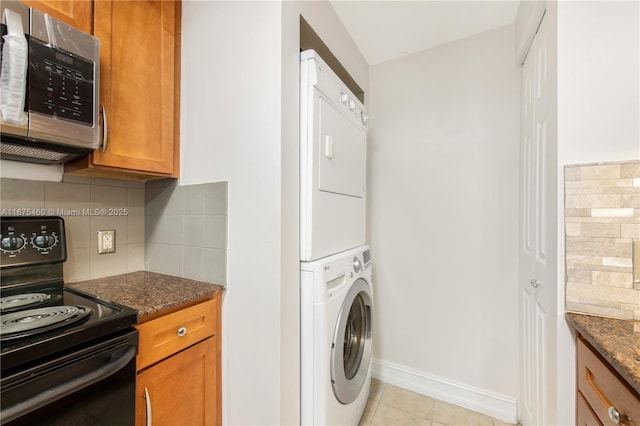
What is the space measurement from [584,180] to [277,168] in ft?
3.82

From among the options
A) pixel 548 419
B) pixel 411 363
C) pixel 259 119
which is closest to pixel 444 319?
pixel 411 363

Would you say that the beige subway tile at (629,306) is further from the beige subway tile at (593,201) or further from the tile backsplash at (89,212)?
the tile backsplash at (89,212)

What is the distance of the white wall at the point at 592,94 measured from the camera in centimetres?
97

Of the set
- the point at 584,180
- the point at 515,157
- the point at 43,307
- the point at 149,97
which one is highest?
the point at 149,97

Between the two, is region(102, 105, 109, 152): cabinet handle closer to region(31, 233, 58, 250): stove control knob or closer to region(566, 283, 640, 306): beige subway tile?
region(31, 233, 58, 250): stove control knob

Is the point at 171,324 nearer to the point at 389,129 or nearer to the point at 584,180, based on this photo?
the point at 584,180

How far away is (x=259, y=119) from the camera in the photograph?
1.17 m

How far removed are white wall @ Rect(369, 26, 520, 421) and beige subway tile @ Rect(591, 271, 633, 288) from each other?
2.55 ft

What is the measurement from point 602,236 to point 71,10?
2207 mm

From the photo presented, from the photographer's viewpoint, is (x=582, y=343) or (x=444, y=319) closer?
(x=582, y=343)

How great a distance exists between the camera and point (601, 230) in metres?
0.98

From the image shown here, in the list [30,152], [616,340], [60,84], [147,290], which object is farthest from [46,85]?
[616,340]

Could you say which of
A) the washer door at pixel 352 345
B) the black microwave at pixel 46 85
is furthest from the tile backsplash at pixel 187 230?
the washer door at pixel 352 345

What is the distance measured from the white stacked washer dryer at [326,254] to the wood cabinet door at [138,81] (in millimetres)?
727
